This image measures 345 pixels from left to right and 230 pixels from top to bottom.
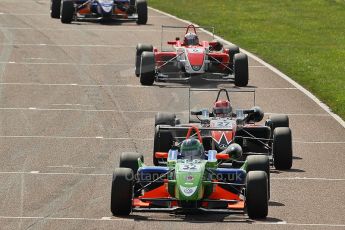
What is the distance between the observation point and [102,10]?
158 ft

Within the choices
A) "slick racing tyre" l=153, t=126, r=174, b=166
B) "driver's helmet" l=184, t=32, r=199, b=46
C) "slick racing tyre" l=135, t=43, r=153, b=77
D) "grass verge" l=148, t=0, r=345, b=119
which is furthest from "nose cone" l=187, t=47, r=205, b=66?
"slick racing tyre" l=153, t=126, r=174, b=166

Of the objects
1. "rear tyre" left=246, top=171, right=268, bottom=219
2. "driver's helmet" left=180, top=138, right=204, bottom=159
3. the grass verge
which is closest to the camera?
"rear tyre" left=246, top=171, right=268, bottom=219

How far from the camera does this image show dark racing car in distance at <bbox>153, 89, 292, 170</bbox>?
24.0 metres

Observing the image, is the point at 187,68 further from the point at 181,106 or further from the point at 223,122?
the point at 223,122

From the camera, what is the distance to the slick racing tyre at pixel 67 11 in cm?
4772

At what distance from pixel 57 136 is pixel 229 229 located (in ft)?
30.7

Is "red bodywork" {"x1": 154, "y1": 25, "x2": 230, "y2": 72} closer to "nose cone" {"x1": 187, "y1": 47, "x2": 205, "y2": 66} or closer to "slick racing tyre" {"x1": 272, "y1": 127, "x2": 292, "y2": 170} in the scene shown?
"nose cone" {"x1": 187, "y1": 47, "x2": 205, "y2": 66}

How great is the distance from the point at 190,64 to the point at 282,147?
11.3 metres

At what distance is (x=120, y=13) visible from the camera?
49188mm

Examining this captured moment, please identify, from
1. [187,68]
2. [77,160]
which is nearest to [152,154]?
[77,160]

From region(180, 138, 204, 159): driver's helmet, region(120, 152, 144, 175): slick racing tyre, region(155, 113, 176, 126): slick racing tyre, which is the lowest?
region(120, 152, 144, 175): slick racing tyre

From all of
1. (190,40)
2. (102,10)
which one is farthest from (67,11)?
(190,40)

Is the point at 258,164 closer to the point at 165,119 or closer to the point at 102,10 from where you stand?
the point at 165,119

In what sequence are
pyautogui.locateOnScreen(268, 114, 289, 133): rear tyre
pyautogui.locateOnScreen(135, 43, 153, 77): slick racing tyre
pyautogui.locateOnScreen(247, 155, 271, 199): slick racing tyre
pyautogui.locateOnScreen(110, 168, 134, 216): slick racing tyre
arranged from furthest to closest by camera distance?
pyautogui.locateOnScreen(135, 43, 153, 77): slick racing tyre < pyautogui.locateOnScreen(268, 114, 289, 133): rear tyre < pyautogui.locateOnScreen(247, 155, 271, 199): slick racing tyre < pyautogui.locateOnScreen(110, 168, 134, 216): slick racing tyre
